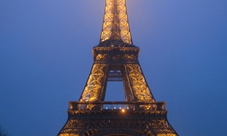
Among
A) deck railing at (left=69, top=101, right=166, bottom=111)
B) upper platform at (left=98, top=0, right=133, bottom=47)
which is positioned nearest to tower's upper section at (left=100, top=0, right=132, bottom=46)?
upper platform at (left=98, top=0, right=133, bottom=47)

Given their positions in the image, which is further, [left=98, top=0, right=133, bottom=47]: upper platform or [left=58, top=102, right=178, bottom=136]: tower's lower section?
[left=98, top=0, right=133, bottom=47]: upper platform

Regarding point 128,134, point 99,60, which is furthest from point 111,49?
point 128,134

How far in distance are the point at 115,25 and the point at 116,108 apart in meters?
10.9

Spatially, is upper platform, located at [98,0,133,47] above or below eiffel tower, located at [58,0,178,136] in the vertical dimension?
above

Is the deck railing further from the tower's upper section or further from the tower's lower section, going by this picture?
the tower's upper section

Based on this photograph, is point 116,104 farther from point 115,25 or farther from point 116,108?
point 115,25

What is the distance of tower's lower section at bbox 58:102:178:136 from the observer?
23219 millimetres

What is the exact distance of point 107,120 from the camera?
24.1 m

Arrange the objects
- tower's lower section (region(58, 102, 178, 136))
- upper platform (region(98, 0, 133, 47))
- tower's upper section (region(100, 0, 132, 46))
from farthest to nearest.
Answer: tower's upper section (region(100, 0, 132, 46)) → upper platform (region(98, 0, 133, 47)) → tower's lower section (region(58, 102, 178, 136))

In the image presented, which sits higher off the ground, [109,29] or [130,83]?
[109,29]

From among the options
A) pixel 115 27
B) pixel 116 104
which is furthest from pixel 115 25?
pixel 116 104

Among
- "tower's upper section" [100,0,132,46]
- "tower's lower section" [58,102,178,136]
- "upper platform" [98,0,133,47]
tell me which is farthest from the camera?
"tower's upper section" [100,0,132,46]

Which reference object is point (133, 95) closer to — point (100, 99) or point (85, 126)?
point (100, 99)

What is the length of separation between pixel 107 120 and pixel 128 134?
7.31 feet
